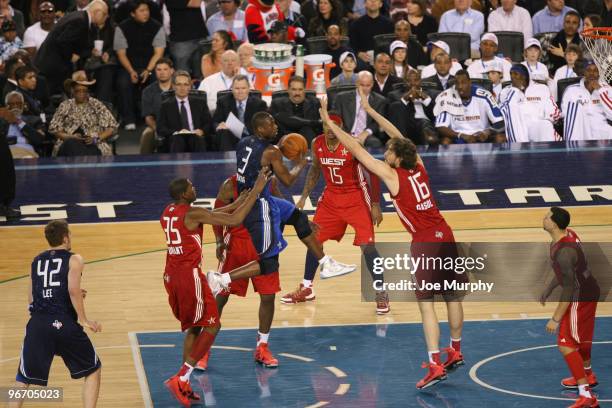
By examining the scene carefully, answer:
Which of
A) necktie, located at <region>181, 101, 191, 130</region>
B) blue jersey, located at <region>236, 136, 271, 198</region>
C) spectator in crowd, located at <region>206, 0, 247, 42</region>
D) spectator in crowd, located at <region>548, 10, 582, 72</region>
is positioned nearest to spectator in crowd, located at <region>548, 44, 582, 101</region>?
spectator in crowd, located at <region>548, 10, 582, 72</region>

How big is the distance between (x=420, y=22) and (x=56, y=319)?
12.8 metres

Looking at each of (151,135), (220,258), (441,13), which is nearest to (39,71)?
(151,135)

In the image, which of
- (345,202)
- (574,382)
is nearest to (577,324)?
(574,382)

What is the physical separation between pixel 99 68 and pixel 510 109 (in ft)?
20.2

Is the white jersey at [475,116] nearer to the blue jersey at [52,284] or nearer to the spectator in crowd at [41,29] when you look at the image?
the spectator in crowd at [41,29]

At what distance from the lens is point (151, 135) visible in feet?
58.7

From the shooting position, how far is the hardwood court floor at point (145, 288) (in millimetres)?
10680

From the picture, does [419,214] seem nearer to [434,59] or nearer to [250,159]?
[250,159]

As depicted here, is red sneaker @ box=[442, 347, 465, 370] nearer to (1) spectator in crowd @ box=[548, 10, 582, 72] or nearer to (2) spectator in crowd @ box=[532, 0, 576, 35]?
(1) spectator in crowd @ box=[548, 10, 582, 72]

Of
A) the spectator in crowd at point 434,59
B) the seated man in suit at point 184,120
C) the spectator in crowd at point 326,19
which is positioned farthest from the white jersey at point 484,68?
the seated man in suit at point 184,120

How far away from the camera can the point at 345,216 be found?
1194 centimetres

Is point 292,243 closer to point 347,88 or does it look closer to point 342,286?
point 342,286

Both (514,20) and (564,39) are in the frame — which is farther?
(514,20)

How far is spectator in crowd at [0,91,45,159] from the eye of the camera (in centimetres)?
1697
